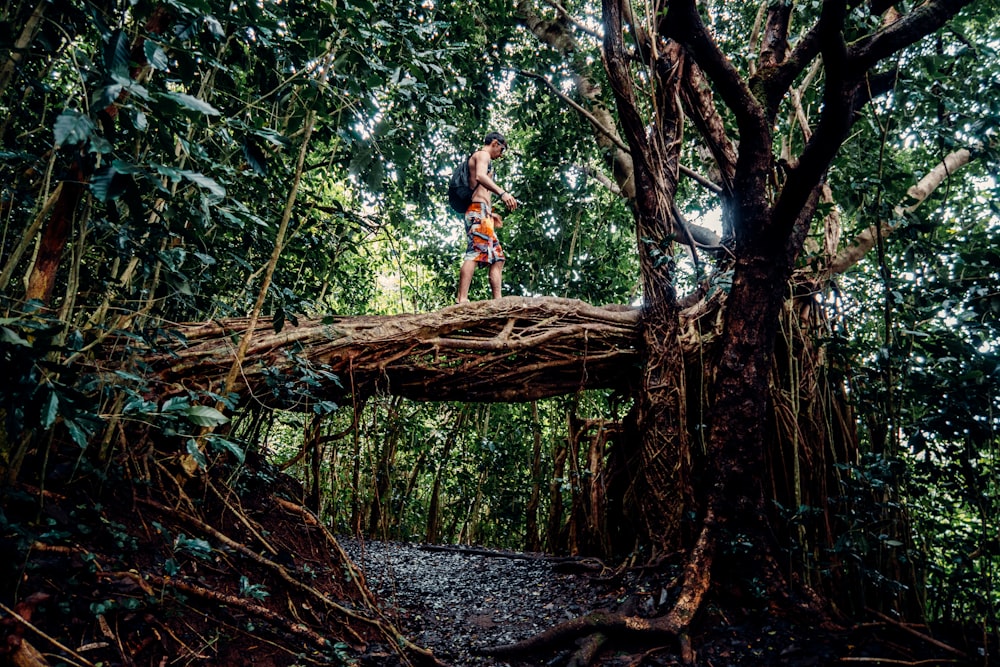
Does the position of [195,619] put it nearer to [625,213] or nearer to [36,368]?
[36,368]

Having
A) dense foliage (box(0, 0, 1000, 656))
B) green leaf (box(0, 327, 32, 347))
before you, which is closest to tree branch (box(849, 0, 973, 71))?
dense foliage (box(0, 0, 1000, 656))

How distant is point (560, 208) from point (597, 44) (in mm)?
1782

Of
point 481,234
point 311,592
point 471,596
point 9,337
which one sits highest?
point 481,234

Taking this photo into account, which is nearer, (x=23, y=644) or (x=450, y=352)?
(x=23, y=644)

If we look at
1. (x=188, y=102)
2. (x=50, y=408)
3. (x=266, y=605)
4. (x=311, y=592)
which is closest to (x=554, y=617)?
(x=311, y=592)

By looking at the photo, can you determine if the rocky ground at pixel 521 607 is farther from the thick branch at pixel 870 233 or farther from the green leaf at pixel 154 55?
the thick branch at pixel 870 233

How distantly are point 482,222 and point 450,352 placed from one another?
129 cm

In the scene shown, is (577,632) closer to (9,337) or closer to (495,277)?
(495,277)

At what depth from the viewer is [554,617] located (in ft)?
11.7

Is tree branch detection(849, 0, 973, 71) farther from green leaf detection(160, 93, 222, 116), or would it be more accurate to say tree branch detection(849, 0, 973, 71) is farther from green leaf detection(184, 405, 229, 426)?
green leaf detection(184, 405, 229, 426)

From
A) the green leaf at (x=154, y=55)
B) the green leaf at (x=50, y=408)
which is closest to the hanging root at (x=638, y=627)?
the green leaf at (x=50, y=408)

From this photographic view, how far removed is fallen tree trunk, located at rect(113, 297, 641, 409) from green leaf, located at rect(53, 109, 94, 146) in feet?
6.75

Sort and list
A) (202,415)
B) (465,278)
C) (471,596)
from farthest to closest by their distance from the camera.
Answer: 1. (465,278)
2. (471,596)
3. (202,415)

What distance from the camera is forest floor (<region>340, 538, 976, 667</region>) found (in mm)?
2623
